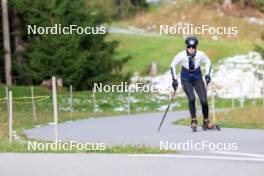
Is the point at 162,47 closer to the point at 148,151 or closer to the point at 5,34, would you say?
the point at 5,34

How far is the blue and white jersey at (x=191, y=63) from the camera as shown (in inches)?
643

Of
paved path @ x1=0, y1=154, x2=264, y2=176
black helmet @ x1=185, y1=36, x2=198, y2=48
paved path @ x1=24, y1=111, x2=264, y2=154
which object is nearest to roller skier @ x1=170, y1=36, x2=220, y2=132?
black helmet @ x1=185, y1=36, x2=198, y2=48

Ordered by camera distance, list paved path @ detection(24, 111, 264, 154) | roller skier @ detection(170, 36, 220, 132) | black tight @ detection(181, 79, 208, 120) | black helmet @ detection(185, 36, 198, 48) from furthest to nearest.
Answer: black tight @ detection(181, 79, 208, 120) < roller skier @ detection(170, 36, 220, 132) < black helmet @ detection(185, 36, 198, 48) < paved path @ detection(24, 111, 264, 154)

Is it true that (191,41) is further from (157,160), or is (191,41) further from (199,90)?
(157,160)

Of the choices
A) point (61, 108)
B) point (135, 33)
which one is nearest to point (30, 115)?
point (61, 108)

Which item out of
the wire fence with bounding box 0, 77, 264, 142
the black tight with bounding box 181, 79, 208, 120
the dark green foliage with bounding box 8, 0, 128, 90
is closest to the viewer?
the black tight with bounding box 181, 79, 208, 120

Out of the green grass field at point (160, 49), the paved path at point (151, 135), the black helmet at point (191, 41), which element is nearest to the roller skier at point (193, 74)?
the black helmet at point (191, 41)

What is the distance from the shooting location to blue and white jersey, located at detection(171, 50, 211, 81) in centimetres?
1633

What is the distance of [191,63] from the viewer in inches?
647

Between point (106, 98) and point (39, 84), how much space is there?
9.14m

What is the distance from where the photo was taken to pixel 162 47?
6119 centimetres

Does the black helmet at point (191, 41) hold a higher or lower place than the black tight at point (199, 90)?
higher

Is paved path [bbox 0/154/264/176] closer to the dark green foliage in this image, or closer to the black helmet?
the black helmet

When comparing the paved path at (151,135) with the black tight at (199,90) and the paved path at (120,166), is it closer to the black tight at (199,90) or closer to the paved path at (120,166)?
the black tight at (199,90)
